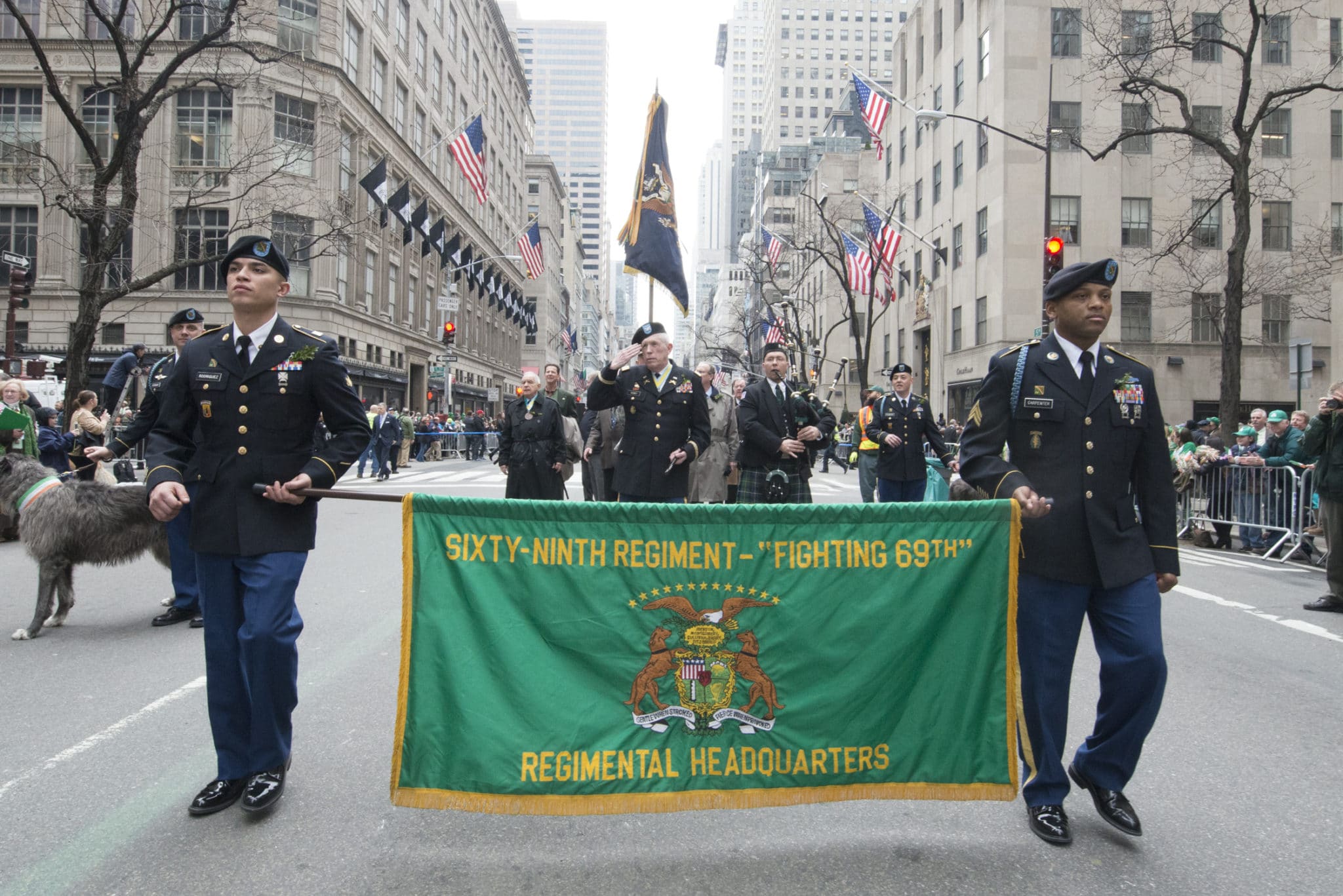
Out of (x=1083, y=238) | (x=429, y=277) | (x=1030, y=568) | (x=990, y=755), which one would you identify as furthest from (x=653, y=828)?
(x=429, y=277)

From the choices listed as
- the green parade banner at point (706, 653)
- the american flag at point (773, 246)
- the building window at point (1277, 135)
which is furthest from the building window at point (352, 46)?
the green parade banner at point (706, 653)

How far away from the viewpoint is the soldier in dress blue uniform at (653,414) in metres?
6.88

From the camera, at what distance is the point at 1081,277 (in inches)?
135

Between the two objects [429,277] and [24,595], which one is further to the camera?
[429,277]

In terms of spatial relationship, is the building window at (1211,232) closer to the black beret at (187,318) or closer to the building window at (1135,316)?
the building window at (1135,316)

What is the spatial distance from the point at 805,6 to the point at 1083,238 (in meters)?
135

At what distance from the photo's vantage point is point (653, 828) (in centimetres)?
335

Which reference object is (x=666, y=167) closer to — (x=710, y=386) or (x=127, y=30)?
(x=710, y=386)

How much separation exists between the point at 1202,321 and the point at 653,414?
120ft

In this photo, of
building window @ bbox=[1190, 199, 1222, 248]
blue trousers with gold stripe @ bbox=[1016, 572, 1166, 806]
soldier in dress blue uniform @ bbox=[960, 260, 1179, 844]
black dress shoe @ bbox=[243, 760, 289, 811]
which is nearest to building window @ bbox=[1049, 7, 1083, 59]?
building window @ bbox=[1190, 199, 1222, 248]

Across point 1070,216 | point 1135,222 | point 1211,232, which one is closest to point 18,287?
point 1070,216

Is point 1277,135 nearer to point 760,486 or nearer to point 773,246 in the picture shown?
point 773,246

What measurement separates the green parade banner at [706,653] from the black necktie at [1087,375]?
61 cm

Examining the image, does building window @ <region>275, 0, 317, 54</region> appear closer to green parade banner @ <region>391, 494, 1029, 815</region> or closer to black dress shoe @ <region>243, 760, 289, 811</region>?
black dress shoe @ <region>243, 760, 289, 811</region>
